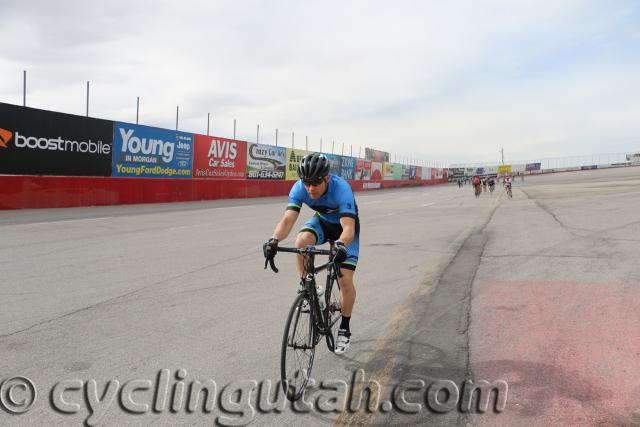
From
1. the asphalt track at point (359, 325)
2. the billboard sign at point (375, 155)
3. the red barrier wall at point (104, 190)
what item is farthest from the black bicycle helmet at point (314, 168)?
the billboard sign at point (375, 155)

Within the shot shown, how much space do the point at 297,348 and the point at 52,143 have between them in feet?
63.0

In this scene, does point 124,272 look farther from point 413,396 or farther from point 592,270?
point 592,270

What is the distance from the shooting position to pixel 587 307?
5.14m

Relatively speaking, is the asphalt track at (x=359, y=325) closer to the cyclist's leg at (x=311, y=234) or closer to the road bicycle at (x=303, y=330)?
the road bicycle at (x=303, y=330)

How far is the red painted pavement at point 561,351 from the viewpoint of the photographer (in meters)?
2.96

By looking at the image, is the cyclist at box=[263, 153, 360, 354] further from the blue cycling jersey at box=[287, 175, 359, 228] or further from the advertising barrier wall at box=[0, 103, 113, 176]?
the advertising barrier wall at box=[0, 103, 113, 176]

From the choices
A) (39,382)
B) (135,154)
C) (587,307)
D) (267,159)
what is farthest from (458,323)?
(267,159)

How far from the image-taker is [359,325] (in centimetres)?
477

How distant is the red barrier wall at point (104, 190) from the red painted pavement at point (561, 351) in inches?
679

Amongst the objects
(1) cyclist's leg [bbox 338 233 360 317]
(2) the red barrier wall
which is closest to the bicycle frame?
(1) cyclist's leg [bbox 338 233 360 317]

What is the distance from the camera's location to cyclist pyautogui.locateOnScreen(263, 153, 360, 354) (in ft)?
12.3
